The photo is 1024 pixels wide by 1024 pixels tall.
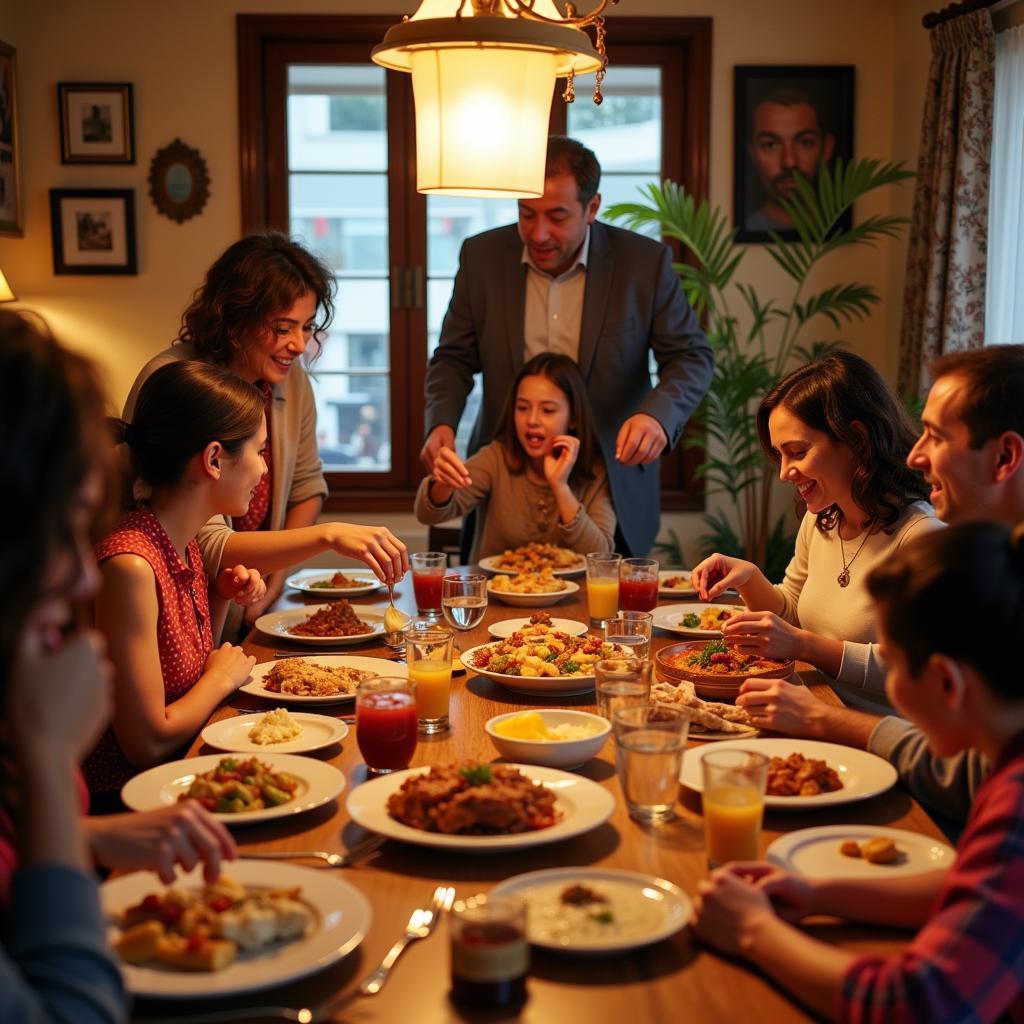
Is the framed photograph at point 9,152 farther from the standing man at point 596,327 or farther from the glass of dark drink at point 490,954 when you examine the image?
the glass of dark drink at point 490,954

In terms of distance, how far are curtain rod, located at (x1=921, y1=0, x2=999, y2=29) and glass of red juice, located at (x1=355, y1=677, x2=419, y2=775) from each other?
389 cm

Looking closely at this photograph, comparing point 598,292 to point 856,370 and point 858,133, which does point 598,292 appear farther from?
point 858,133

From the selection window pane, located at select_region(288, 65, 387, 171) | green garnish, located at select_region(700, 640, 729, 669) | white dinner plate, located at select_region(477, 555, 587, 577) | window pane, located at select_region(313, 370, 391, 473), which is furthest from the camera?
window pane, located at select_region(313, 370, 391, 473)

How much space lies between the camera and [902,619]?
4.19ft

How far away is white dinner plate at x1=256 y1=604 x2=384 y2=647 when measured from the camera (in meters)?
2.56

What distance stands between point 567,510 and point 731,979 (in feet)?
7.77

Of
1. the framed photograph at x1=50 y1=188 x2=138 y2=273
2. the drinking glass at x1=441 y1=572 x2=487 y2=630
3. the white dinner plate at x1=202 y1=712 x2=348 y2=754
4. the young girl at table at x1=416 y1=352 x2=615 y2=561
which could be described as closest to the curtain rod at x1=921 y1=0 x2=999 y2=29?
the young girl at table at x1=416 y1=352 x2=615 y2=561

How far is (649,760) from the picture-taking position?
157 centimetres

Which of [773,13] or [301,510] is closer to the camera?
[301,510]

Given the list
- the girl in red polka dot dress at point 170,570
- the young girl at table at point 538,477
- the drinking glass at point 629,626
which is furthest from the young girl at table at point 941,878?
the young girl at table at point 538,477

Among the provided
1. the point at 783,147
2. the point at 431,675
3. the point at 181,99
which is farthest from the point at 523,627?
the point at 181,99

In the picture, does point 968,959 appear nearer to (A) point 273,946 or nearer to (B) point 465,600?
(A) point 273,946

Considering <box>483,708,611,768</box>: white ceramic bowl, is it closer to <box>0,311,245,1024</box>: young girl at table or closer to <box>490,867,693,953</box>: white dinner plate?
<box>490,867,693,953</box>: white dinner plate

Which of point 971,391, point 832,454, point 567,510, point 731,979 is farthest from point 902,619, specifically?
point 567,510
